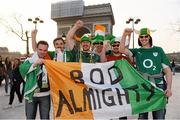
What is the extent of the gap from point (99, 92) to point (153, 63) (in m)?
0.93

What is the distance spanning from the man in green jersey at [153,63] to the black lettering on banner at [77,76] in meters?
0.87

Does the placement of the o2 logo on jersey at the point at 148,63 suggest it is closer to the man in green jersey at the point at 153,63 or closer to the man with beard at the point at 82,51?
the man in green jersey at the point at 153,63

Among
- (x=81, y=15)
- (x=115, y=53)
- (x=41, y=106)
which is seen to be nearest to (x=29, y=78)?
(x=41, y=106)

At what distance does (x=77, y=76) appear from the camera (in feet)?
15.2

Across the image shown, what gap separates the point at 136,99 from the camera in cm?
455

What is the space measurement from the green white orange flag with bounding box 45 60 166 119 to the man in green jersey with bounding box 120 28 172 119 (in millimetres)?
100

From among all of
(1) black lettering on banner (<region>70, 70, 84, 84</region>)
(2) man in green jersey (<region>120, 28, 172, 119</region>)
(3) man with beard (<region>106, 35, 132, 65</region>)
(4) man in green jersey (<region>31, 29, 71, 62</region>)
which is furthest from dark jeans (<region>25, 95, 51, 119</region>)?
(2) man in green jersey (<region>120, 28, 172, 119</region>)

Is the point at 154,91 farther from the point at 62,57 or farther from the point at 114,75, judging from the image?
the point at 62,57

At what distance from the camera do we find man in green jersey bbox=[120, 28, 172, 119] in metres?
4.31

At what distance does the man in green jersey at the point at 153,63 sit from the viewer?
4312 millimetres

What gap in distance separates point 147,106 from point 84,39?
4.91 ft

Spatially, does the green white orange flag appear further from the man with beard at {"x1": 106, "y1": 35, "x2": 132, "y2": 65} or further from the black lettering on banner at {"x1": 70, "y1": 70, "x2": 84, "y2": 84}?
the man with beard at {"x1": 106, "y1": 35, "x2": 132, "y2": 65}

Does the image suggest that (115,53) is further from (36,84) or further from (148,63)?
(36,84)

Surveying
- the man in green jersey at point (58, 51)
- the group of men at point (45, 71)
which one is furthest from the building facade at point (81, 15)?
the group of men at point (45, 71)
